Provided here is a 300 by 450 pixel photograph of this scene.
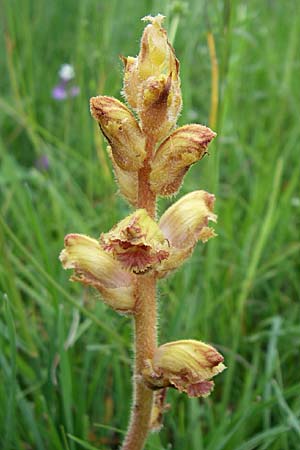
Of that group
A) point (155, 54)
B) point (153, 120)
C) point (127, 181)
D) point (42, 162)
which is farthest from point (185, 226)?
point (42, 162)

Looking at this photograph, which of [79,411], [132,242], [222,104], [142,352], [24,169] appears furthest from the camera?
[24,169]

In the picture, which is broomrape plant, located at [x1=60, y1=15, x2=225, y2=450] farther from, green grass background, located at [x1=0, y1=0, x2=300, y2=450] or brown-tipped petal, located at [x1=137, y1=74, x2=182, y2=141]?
green grass background, located at [x1=0, y1=0, x2=300, y2=450]

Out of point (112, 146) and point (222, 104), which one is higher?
point (222, 104)

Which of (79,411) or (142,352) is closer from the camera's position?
(142,352)

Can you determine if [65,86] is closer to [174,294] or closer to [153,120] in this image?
[174,294]

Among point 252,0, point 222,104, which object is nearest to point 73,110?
point 252,0

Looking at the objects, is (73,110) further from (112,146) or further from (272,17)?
(112,146)

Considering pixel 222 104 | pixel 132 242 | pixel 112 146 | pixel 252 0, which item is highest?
pixel 252 0

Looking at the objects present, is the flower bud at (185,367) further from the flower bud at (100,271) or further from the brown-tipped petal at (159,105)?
the brown-tipped petal at (159,105)

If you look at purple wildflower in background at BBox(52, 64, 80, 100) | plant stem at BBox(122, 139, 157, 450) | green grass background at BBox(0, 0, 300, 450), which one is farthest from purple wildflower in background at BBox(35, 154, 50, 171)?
plant stem at BBox(122, 139, 157, 450)
